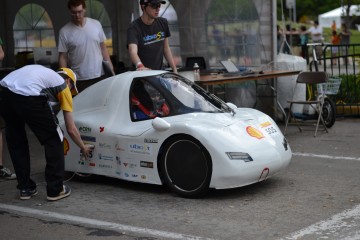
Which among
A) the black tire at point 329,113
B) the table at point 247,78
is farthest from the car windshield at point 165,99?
the black tire at point 329,113

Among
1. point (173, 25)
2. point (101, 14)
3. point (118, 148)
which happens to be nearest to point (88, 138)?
point (118, 148)

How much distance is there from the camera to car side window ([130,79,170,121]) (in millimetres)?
7695

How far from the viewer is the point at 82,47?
9492mm

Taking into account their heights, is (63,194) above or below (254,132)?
below

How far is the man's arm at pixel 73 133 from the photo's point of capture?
7273 mm

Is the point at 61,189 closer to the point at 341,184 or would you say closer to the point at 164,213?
the point at 164,213

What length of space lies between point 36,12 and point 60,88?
7682 millimetres

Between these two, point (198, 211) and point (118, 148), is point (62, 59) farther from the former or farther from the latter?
point (198, 211)

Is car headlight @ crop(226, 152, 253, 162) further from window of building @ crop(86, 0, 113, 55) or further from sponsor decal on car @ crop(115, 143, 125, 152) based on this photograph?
window of building @ crop(86, 0, 113, 55)

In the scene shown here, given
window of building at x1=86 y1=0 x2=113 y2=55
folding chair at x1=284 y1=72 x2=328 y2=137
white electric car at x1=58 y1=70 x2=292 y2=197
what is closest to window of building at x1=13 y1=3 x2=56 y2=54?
window of building at x1=86 y1=0 x2=113 y2=55

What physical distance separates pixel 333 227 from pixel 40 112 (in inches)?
113

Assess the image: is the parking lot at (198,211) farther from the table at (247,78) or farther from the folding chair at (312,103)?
the folding chair at (312,103)

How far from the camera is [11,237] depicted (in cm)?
621

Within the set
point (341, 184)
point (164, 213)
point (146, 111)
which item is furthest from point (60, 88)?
point (341, 184)
